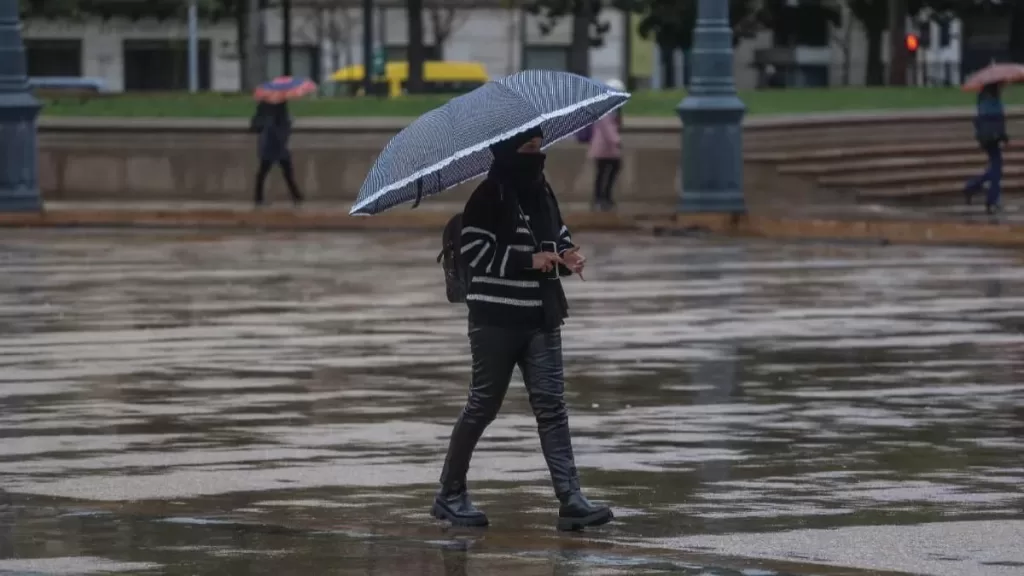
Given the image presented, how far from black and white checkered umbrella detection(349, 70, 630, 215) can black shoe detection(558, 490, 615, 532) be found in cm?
130

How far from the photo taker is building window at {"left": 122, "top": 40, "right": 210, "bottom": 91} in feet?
271

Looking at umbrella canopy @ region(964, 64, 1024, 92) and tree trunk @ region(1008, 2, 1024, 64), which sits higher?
umbrella canopy @ region(964, 64, 1024, 92)

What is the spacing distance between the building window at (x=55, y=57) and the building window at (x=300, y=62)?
6.37m

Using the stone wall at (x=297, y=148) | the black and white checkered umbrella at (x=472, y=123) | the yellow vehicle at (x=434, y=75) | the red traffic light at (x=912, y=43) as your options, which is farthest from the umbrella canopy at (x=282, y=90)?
the yellow vehicle at (x=434, y=75)

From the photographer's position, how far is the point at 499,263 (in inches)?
391

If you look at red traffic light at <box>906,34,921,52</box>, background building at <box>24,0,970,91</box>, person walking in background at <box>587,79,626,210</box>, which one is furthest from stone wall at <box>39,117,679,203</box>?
background building at <box>24,0,970,91</box>

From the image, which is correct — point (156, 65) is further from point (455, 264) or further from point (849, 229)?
point (455, 264)

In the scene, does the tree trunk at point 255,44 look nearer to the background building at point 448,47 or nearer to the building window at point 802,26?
the background building at point 448,47

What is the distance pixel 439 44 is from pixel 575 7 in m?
23.5

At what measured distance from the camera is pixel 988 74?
3253 centimetres

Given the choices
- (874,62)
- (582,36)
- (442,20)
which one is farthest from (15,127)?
(442,20)

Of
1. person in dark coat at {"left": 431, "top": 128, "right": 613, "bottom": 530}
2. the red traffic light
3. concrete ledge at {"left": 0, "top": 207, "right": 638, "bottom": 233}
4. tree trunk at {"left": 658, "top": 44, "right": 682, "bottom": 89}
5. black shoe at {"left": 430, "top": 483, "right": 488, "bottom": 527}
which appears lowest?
tree trunk at {"left": 658, "top": 44, "right": 682, "bottom": 89}

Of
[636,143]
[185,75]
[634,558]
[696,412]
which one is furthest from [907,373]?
[185,75]

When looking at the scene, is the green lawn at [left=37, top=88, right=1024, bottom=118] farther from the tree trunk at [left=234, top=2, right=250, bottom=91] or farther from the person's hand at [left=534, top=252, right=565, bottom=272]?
the person's hand at [left=534, top=252, right=565, bottom=272]
